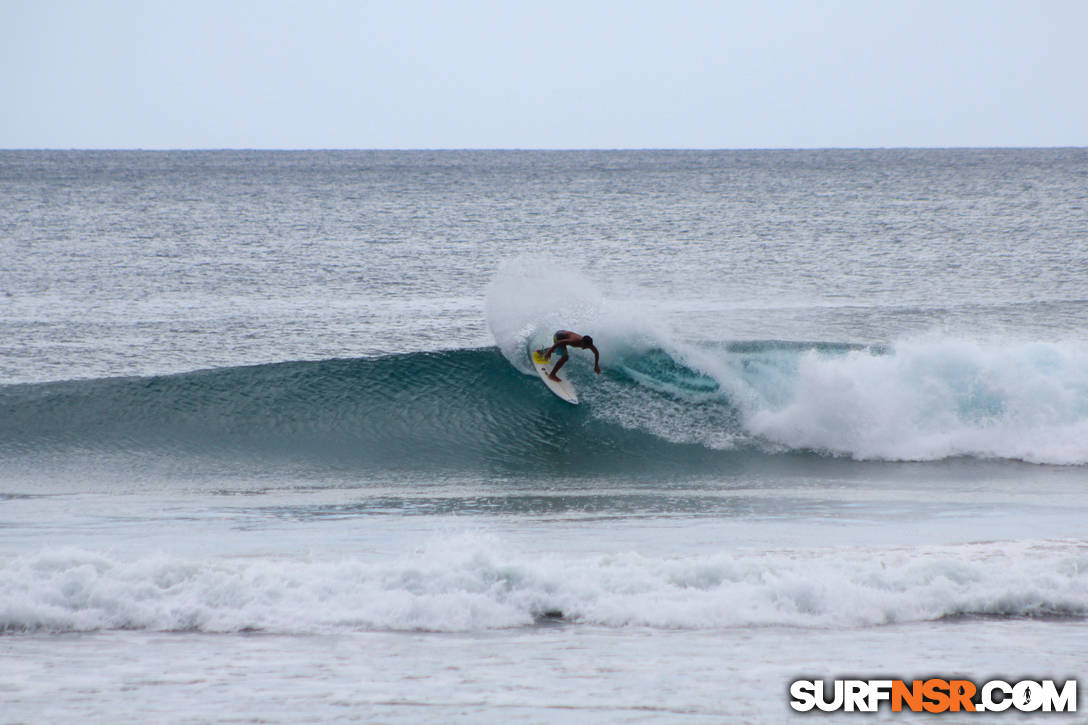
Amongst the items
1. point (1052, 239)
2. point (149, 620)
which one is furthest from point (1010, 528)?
point (1052, 239)

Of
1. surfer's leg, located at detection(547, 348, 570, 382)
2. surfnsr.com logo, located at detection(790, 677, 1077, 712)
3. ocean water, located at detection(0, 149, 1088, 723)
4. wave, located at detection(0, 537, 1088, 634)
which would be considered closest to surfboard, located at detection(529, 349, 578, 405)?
surfer's leg, located at detection(547, 348, 570, 382)

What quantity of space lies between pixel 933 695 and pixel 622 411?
8.09 meters

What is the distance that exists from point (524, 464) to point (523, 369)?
2.98 meters

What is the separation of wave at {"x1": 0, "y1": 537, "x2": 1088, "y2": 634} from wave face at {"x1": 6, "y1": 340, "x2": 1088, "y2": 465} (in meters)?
4.65

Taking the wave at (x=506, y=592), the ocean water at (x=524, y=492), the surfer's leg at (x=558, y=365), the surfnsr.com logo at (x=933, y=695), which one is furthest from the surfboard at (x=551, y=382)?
the surfnsr.com logo at (x=933, y=695)

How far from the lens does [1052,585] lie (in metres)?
5.93

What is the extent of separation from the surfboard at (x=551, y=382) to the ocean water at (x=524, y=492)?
0.16 m

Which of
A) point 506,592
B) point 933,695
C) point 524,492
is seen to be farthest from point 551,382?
point 933,695

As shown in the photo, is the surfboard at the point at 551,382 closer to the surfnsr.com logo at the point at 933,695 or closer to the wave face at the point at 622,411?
the wave face at the point at 622,411

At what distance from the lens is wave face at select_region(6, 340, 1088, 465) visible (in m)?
11.2

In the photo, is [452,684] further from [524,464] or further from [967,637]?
[524,464]

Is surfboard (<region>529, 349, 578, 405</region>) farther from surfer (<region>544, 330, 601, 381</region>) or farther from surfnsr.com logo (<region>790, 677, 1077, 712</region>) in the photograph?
surfnsr.com logo (<region>790, 677, 1077, 712</region>)

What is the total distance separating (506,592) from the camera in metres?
5.90

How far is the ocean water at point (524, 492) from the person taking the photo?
16.0 feet
